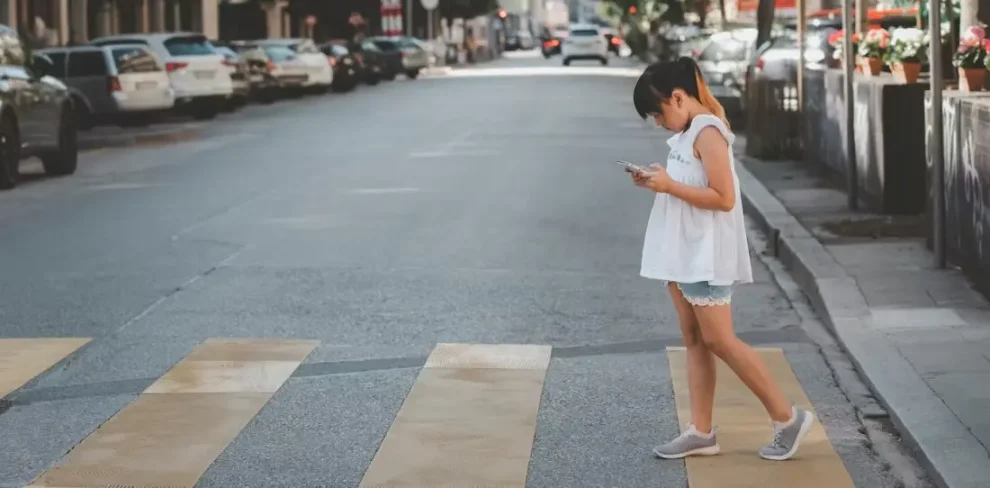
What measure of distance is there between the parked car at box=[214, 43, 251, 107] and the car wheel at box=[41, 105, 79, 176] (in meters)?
13.9

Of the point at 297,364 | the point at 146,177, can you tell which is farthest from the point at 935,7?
the point at 146,177

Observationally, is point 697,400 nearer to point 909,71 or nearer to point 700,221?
point 700,221

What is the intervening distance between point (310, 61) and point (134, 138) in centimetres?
1824

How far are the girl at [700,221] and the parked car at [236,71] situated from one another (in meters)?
29.0

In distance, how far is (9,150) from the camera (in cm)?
1867

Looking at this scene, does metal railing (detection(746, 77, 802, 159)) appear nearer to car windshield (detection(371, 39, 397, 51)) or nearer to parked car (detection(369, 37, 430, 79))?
parked car (detection(369, 37, 430, 79))

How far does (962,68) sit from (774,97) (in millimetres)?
9294

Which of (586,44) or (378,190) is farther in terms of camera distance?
(586,44)

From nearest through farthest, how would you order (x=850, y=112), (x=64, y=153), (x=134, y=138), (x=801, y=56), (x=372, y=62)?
(x=850, y=112)
(x=801, y=56)
(x=64, y=153)
(x=134, y=138)
(x=372, y=62)

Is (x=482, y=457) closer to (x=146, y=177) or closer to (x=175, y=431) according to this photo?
(x=175, y=431)

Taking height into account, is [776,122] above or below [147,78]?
below

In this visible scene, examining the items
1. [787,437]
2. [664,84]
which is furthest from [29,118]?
[787,437]

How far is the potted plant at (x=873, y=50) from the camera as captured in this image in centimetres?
1498

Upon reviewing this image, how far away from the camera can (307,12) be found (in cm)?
7612
